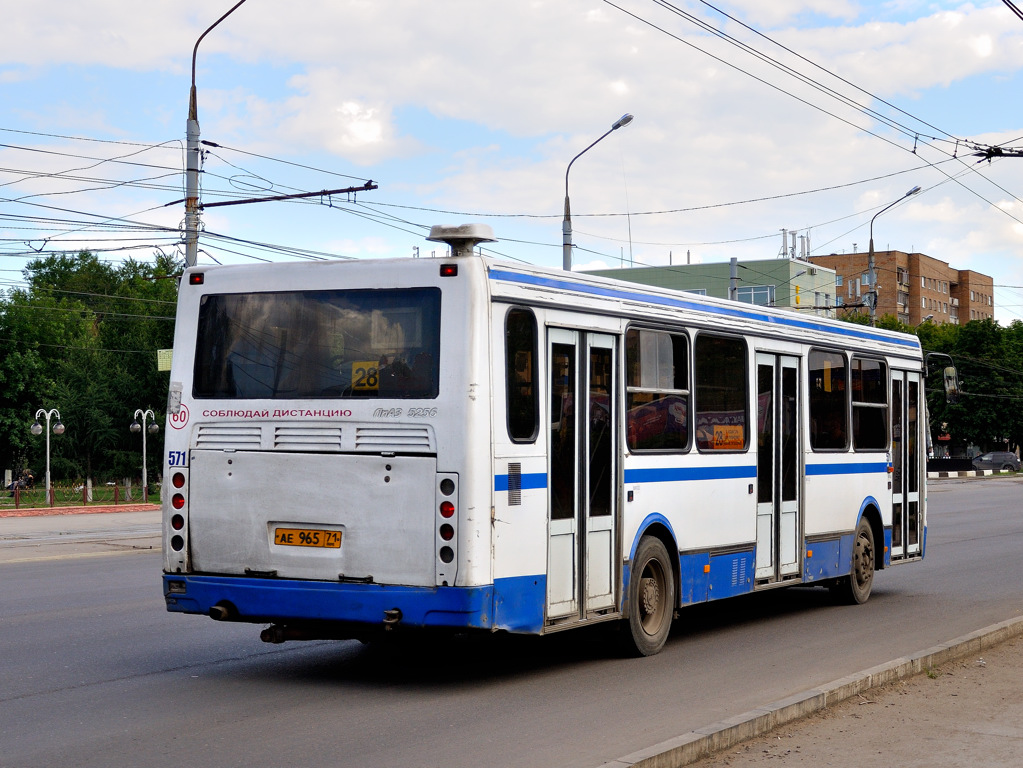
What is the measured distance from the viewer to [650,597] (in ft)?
33.2

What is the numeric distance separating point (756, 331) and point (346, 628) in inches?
202

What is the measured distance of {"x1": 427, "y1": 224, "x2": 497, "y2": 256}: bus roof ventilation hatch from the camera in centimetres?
848

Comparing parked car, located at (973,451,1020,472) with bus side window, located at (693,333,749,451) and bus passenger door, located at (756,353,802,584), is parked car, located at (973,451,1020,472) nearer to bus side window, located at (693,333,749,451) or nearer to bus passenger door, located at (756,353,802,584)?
bus passenger door, located at (756,353,802,584)

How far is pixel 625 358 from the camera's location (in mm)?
9867

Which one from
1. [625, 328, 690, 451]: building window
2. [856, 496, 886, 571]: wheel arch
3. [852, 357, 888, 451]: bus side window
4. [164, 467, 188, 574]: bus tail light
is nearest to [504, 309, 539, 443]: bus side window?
[625, 328, 690, 451]: building window

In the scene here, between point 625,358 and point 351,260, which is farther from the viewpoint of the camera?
point 625,358

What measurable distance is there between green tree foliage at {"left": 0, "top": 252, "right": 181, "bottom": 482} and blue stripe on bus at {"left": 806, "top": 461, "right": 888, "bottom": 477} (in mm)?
32238

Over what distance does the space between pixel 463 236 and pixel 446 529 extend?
1899mm

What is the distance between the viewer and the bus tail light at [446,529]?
26.6 feet

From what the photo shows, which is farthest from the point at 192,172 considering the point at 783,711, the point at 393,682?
the point at 783,711

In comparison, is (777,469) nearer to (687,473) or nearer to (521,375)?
(687,473)

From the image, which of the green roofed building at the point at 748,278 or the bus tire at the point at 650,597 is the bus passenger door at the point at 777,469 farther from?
the green roofed building at the point at 748,278

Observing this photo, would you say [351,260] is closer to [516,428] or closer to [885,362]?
[516,428]

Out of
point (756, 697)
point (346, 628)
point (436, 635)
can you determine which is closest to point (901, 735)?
point (756, 697)
